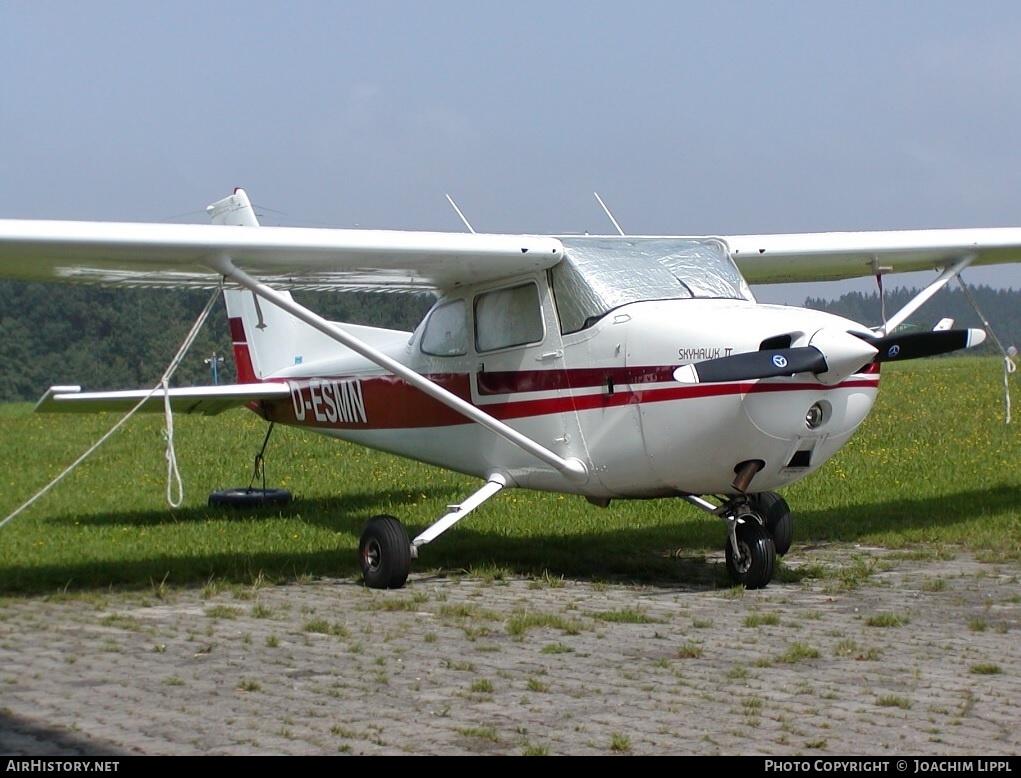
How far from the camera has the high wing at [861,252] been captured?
11.1 meters

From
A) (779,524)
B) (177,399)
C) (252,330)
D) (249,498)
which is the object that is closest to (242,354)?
(252,330)

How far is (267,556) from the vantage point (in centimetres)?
1095

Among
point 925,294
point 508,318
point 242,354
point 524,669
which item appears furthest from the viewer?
point 242,354

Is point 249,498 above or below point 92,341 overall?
below

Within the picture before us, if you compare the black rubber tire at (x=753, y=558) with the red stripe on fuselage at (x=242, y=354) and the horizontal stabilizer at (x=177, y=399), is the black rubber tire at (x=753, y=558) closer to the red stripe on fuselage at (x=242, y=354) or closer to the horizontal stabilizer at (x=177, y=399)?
the horizontal stabilizer at (x=177, y=399)

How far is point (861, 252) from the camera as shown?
11.5m

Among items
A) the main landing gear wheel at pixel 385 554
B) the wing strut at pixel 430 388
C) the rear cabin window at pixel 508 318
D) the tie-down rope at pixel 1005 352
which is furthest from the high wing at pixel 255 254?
the tie-down rope at pixel 1005 352

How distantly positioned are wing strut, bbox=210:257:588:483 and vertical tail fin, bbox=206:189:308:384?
3935 mm

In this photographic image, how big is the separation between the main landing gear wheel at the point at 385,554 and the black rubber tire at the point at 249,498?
4.98 metres

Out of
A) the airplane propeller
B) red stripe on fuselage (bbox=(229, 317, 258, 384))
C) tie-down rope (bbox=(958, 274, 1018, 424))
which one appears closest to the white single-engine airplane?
the airplane propeller

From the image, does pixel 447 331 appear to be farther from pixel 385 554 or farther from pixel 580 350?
pixel 385 554

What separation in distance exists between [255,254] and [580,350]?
2483 millimetres

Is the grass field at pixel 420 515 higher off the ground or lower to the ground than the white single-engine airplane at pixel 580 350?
lower
